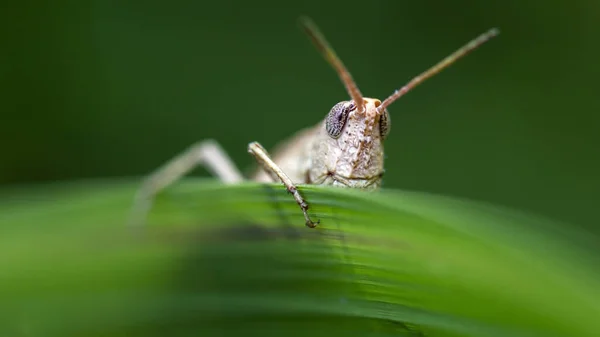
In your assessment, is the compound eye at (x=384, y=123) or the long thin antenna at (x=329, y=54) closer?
the long thin antenna at (x=329, y=54)

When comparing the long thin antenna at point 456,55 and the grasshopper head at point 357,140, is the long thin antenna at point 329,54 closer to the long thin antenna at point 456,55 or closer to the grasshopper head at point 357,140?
the grasshopper head at point 357,140

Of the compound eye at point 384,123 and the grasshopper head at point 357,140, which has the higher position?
the compound eye at point 384,123

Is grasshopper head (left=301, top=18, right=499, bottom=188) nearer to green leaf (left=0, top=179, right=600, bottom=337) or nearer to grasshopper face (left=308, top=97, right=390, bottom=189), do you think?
grasshopper face (left=308, top=97, right=390, bottom=189)

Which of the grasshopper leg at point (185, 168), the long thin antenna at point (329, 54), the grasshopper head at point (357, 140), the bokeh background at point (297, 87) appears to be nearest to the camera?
the long thin antenna at point (329, 54)

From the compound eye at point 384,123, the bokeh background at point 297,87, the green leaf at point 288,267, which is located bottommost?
the green leaf at point 288,267

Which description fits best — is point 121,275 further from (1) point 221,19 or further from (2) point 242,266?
(1) point 221,19

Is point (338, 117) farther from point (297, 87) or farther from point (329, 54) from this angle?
point (297, 87)

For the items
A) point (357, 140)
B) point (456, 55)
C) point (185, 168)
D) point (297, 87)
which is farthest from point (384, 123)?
point (297, 87)

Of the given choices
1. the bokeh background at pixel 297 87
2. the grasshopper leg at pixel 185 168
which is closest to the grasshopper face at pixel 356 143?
the grasshopper leg at pixel 185 168
